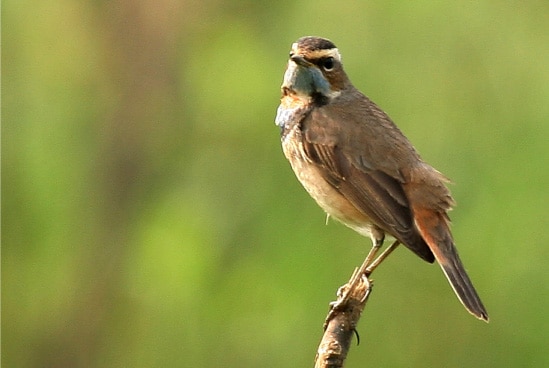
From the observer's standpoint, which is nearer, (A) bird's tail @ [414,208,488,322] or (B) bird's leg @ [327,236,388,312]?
(A) bird's tail @ [414,208,488,322]

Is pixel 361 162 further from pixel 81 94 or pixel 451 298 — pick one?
pixel 81 94

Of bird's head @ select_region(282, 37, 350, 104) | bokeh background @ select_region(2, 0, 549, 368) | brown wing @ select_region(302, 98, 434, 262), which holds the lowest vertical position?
bokeh background @ select_region(2, 0, 549, 368)

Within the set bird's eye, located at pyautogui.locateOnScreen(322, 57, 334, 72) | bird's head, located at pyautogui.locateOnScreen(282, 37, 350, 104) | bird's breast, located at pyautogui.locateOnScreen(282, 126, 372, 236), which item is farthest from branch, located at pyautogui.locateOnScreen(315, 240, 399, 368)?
bird's eye, located at pyautogui.locateOnScreen(322, 57, 334, 72)

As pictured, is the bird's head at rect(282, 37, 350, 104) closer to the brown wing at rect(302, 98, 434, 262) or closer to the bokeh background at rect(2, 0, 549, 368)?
the brown wing at rect(302, 98, 434, 262)

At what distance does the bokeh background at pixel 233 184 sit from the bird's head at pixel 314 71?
2.23 metres

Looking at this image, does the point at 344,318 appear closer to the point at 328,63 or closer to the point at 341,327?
the point at 341,327

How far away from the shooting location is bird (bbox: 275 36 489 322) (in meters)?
7.95

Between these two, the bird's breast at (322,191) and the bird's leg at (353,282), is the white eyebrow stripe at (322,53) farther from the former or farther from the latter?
the bird's leg at (353,282)

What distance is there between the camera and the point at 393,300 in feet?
35.0

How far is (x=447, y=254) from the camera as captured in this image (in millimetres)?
7824

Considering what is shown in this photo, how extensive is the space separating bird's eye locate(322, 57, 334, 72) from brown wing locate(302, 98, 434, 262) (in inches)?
11.1

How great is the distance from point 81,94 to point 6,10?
1.10 meters

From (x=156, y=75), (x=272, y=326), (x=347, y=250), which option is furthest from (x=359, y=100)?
(x=156, y=75)

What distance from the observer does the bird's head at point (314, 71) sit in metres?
8.38
